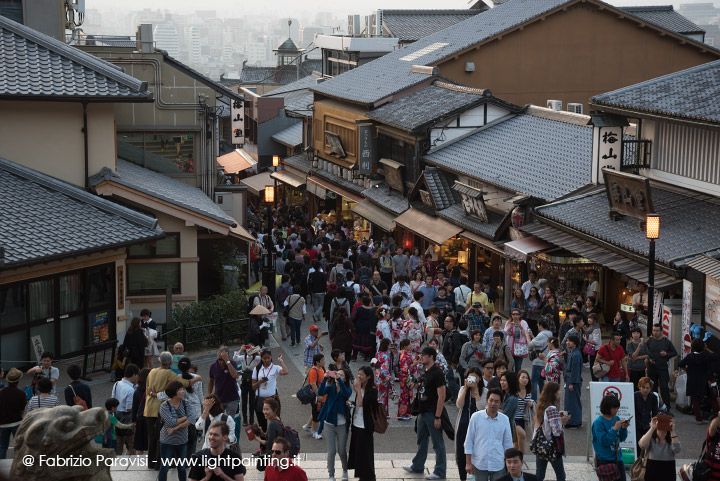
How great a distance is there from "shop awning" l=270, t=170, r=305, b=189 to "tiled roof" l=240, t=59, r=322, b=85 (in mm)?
33870

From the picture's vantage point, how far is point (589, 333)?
17703 millimetres

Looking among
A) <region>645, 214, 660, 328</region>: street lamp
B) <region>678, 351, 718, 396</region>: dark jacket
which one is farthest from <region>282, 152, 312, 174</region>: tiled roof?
<region>678, 351, 718, 396</region>: dark jacket

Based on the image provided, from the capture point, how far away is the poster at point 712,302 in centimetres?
1652

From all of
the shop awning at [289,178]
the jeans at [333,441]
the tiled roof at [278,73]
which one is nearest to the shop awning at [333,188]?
the shop awning at [289,178]

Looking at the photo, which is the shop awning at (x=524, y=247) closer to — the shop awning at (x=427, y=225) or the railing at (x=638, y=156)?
the railing at (x=638, y=156)

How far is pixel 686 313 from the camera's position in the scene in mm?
17359

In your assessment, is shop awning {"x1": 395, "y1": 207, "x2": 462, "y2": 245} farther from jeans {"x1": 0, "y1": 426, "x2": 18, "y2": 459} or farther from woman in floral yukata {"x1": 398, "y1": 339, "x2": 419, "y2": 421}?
jeans {"x1": 0, "y1": 426, "x2": 18, "y2": 459}

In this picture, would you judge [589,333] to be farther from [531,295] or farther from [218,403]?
[218,403]

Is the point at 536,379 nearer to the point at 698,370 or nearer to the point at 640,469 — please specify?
the point at 698,370

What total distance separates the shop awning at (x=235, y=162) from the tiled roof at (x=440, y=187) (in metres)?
14.3

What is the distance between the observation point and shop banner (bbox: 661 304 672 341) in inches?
704

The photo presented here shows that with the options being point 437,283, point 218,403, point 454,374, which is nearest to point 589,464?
point 454,374

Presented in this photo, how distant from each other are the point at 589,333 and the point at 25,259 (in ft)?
34.3

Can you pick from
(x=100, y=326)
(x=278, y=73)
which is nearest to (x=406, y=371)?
(x=100, y=326)
